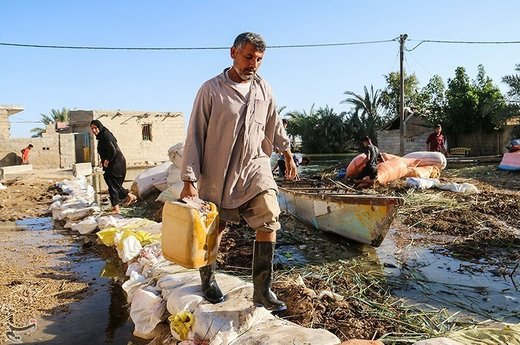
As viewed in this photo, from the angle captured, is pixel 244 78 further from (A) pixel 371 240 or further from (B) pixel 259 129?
(A) pixel 371 240

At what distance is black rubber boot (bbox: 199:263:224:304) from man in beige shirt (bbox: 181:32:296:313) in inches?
0.7

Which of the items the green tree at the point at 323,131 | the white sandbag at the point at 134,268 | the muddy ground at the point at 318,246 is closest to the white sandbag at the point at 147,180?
the muddy ground at the point at 318,246

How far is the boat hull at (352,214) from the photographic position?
4625 mm

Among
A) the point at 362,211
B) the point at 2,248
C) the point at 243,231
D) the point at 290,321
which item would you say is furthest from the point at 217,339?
the point at 2,248

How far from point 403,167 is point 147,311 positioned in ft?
25.9

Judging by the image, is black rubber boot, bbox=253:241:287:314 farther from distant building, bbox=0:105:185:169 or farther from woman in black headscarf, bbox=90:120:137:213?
distant building, bbox=0:105:185:169

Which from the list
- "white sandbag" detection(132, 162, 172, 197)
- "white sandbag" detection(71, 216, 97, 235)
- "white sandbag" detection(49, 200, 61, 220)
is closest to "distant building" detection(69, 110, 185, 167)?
"white sandbag" detection(132, 162, 172, 197)

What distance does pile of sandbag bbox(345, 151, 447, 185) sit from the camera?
353 inches

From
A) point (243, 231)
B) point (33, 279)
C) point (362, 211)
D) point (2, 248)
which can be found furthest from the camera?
point (243, 231)

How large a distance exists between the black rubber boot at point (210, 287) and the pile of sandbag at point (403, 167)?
6776 mm

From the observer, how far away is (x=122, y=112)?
23141 mm

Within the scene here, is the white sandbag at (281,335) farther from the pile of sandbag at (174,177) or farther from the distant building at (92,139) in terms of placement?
the distant building at (92,139)

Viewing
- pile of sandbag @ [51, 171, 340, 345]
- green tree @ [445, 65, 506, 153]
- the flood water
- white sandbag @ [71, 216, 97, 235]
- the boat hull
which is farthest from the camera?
green tree @ [445, 65, 506, 153]

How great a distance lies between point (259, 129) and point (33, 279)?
267 cm
